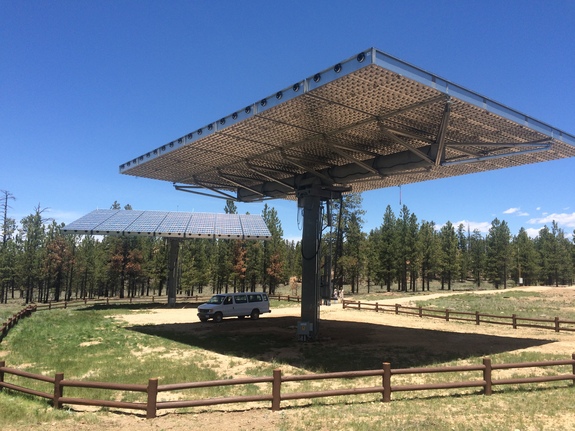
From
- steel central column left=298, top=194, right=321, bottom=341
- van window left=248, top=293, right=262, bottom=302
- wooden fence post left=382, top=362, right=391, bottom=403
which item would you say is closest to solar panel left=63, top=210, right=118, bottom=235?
van window left=248, top=293, right=262, bottom=302

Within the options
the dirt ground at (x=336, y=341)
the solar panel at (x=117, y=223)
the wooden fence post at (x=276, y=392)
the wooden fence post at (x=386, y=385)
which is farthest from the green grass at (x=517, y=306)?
the solar panel at (x=117, y=223)

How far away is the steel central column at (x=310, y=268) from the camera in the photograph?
70.0 ft

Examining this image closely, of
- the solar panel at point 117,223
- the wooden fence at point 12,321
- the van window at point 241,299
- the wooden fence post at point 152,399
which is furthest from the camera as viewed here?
the solar panel at point 117,223

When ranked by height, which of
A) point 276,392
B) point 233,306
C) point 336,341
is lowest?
point 336,341

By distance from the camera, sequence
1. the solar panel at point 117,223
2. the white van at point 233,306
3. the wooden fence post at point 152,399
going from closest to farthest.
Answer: the wooden fence post at point 152,399
the white van at point 233,306
the solar panel at point 117,223

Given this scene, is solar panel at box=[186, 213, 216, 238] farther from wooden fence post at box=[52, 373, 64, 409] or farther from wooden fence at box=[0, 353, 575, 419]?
wooden fence post at box=[52, 373, 64, 409]

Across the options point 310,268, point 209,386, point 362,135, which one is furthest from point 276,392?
point 310,268

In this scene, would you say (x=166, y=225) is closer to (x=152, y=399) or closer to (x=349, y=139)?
(x=349, y=139)

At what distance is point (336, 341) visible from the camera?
21000mm

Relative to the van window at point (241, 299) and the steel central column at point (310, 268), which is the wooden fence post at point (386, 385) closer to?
the steel central column at point (310, 268)

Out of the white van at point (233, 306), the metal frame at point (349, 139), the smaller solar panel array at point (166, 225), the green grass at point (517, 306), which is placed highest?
the metal frame at point (349, 139)

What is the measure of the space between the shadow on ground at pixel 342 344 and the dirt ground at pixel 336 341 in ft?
0.14

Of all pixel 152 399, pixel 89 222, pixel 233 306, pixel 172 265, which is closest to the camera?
pixel 152 399

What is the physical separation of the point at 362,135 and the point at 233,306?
19.7 m
